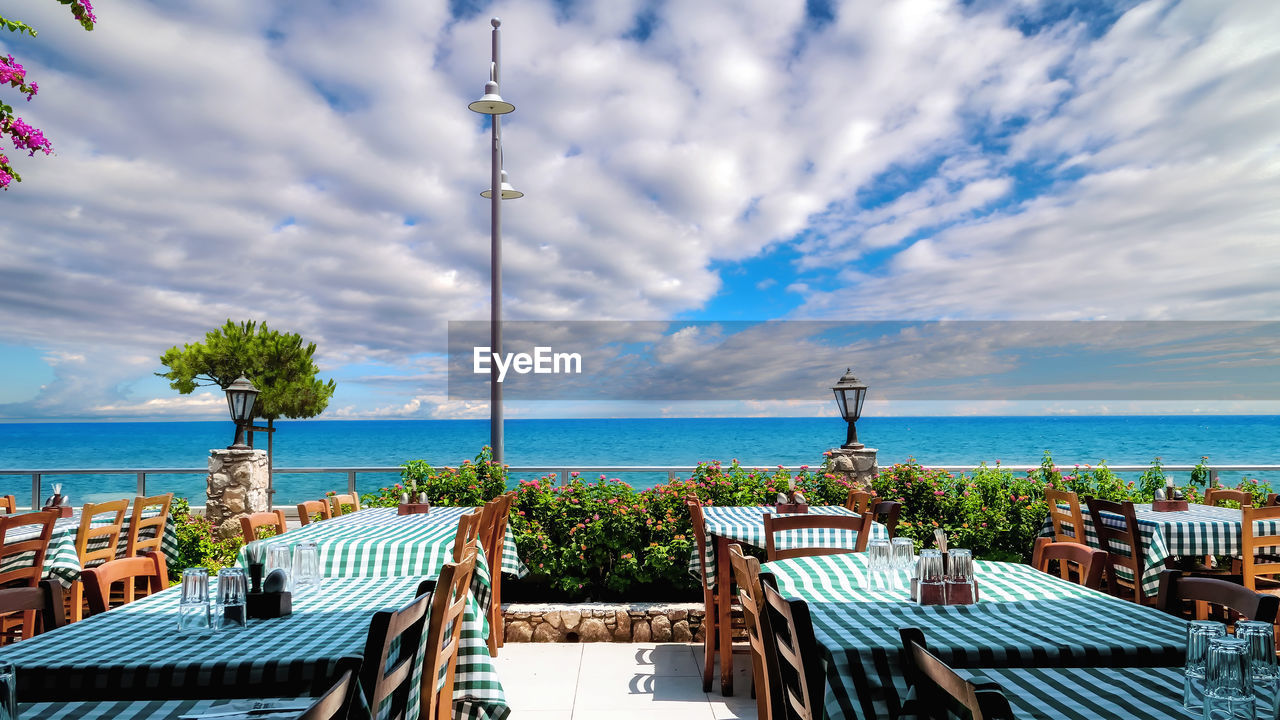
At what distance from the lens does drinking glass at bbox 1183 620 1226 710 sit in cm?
128

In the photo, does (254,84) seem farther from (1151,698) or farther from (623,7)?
(1151,698)

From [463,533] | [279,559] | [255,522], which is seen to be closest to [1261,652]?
[279,559]

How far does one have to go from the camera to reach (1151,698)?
1414 millimetres

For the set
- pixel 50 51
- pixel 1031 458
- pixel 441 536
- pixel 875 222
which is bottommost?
pixel 1031 458

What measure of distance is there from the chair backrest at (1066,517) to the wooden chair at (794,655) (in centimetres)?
305

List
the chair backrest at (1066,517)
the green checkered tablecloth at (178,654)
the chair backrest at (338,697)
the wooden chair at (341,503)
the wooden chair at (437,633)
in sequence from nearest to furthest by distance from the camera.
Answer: the chair backrest at (338,697) → the green checkered tablecloth at (178,654) → the wooden chair at (437,633) → the chair backrest at (1066,517) → the wooden chair at (341,503)

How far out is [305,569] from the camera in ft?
7.66

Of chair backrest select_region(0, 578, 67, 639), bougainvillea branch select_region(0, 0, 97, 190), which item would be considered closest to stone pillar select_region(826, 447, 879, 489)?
chair backrest select_region(0, 578, 67, 639)

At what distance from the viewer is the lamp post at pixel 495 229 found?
670 cm

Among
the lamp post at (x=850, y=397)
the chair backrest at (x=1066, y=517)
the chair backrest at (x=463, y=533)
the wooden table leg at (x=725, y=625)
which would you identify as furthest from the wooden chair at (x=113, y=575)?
the lamp post at (x=850, y=397)

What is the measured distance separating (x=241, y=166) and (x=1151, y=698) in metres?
13.8

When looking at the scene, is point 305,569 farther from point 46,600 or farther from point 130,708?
point 130,708

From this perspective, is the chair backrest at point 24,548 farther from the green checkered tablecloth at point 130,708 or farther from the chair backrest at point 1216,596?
the chair backrest at point 1216,596

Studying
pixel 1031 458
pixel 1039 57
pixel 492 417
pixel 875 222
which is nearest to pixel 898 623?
pixel 492 417
